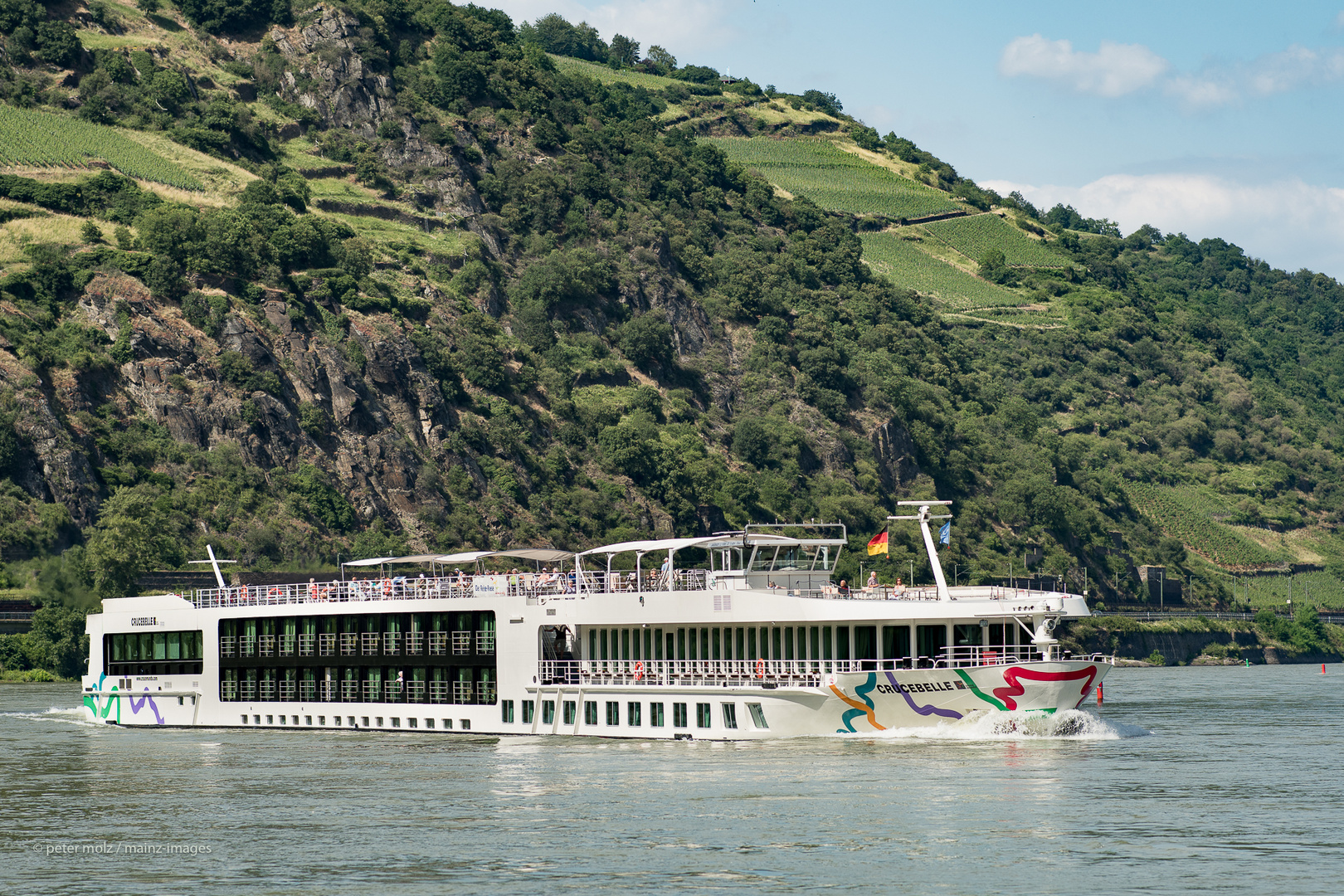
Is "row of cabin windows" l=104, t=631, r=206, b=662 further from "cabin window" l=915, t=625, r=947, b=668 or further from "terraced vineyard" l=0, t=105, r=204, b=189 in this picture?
"terraced vineyard" l=0, t=105, r=204, b=189

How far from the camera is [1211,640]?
158125 mm

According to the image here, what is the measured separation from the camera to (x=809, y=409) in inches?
6649

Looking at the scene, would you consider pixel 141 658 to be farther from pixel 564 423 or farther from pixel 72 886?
pixel 564 423

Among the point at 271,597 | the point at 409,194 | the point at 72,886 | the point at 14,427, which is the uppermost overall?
the point at 409,194

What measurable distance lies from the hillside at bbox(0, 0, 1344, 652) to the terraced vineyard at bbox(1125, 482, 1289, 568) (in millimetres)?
458

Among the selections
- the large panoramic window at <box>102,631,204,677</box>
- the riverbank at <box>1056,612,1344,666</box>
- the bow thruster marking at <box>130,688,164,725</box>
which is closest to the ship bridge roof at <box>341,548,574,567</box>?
the large panoramic window at <box>102,631,204,677</box>

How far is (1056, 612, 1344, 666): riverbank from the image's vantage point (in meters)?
146

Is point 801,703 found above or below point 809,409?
below

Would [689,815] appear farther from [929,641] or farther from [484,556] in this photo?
[484,556]

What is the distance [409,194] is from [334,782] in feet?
432

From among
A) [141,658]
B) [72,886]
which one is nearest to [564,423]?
[141,658]

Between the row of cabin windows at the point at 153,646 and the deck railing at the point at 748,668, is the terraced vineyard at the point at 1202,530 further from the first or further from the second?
the deck railing at the point at 748,668

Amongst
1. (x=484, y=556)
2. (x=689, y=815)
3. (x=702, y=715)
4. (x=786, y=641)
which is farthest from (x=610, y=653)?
(x=689, y=815)

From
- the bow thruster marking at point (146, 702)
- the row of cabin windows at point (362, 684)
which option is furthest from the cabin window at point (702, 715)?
the bow thruster marking at point (146, 702)
